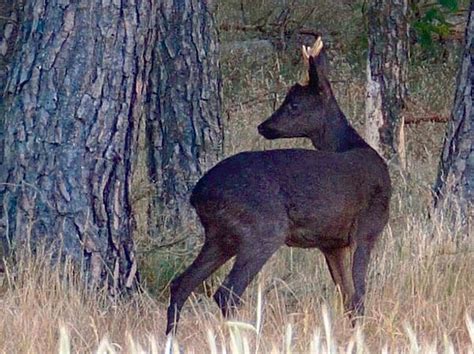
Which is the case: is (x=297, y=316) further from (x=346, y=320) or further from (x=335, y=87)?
(x=335, y=87)

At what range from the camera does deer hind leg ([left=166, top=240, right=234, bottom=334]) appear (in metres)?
7.52

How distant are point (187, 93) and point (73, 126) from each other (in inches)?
109

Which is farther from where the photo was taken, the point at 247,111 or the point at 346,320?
the point at 247,111

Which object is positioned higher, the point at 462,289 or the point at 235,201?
the point at 235,201

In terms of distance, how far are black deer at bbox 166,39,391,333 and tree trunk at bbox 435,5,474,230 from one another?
0.93 m

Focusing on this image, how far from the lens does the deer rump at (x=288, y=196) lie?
7383 mm

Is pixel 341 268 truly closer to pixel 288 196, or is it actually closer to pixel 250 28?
pixel 288 196

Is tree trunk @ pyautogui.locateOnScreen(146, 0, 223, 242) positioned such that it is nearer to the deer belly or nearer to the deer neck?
the deer neck

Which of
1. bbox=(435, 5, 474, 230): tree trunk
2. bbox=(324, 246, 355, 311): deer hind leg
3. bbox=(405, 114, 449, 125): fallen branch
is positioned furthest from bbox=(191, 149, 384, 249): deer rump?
bbox=(405, 114, 449, 125): fallen branch

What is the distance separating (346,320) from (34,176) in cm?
186

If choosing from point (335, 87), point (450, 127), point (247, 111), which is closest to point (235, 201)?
point (450, 127)

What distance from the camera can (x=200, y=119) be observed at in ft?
33.2

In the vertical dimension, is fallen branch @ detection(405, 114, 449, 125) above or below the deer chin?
below

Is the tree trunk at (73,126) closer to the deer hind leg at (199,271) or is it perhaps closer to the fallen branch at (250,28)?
the deer hind leg at (199,271)
